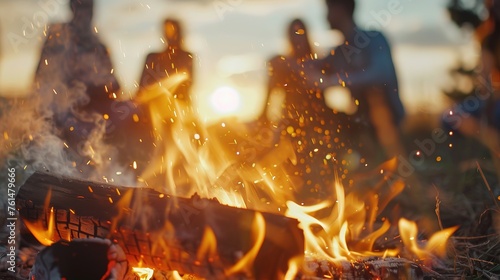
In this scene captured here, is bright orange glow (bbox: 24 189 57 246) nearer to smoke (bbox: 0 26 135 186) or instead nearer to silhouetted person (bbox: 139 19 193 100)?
smoke (bbox: 0 26 135 186)

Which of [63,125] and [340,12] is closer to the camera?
[340,12]

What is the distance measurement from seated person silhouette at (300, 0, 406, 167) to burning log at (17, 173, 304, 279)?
128 inches

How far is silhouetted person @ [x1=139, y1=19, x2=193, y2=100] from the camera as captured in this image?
22.5 ft

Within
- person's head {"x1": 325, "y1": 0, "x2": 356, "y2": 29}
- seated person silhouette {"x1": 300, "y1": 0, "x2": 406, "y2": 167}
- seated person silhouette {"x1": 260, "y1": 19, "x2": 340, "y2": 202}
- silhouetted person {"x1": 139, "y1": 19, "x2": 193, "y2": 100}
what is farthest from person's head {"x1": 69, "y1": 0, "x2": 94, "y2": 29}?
person's head {"x1": 325, "y1": 0, "x2": 356, "y2": 29}

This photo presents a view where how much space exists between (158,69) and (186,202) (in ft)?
12.1

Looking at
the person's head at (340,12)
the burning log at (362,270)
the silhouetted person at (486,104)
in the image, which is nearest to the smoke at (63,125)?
the burning log at (362,270)

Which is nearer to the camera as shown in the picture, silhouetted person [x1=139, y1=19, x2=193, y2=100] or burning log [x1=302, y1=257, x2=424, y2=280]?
burning log [x1=302, y1=257, x2=424, y2=280]

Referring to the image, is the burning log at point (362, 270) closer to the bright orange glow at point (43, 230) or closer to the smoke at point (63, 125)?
the bright orange glow at point (43, 230)

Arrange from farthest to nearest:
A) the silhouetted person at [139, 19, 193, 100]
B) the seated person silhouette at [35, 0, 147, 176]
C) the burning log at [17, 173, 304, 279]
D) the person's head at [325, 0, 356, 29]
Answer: the silhouetted person at [139, 19, 193, 100]
the seated person silhouette at [35, 0, 147, 176]
the person's head at [325, 0, 356, 29]
the burning log at [17, 173, 304, 279]

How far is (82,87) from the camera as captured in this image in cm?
688

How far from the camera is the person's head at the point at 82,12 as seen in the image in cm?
694

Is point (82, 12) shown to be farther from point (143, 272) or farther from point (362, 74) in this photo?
point (143, 272)

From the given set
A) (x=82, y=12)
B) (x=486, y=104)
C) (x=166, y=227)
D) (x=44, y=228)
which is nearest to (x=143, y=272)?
(x=166, y=227)

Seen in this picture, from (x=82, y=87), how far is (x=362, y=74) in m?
3.16
